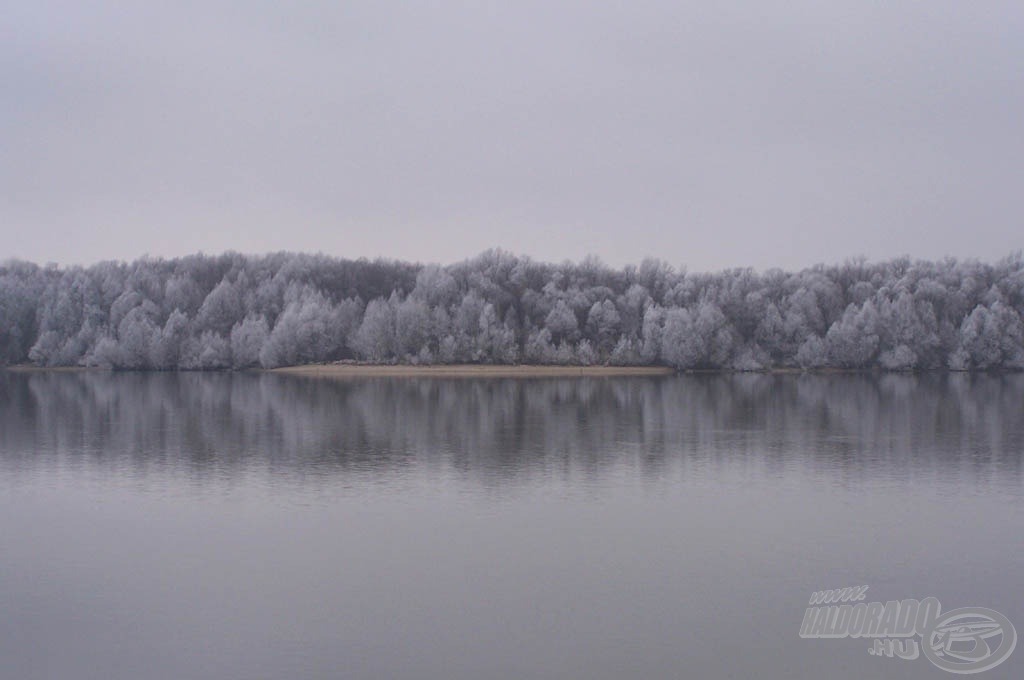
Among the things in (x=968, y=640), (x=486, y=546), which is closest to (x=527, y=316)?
(x=486, y=546)

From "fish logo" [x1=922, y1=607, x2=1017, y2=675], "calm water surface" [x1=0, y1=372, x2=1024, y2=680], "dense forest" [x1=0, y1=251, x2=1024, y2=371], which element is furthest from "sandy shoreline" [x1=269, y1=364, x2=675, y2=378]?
"fish logo" [x1=922, y1=607, x2=1017, y2=675]

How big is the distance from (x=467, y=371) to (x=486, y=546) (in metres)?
67.5

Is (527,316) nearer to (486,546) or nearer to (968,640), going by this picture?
(486,546)

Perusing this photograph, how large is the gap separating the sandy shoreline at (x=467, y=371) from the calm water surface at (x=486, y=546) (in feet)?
150

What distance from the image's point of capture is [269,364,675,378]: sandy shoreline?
8000 centimetres

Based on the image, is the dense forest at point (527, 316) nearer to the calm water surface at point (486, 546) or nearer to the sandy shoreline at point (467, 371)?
the sandy shoreline at point (467, 371)

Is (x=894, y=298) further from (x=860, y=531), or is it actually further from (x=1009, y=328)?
(x=860, y=531)

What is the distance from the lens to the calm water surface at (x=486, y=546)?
11.7 metres

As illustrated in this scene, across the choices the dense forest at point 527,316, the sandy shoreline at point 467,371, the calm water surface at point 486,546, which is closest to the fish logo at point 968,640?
the calm water surface at point 486,546

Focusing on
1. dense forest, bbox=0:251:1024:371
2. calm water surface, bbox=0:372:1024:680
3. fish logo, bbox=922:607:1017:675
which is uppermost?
dense forest, bbox=0:251:1024:371

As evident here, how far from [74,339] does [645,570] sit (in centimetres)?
8961

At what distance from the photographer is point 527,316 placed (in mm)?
91375

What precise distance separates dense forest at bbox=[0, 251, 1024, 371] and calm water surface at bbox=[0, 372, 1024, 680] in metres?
52.8

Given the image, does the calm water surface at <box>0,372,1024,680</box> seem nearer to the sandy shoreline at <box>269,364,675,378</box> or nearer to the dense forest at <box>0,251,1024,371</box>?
the sandy shoreline at <box>269,364,675,378</box>
